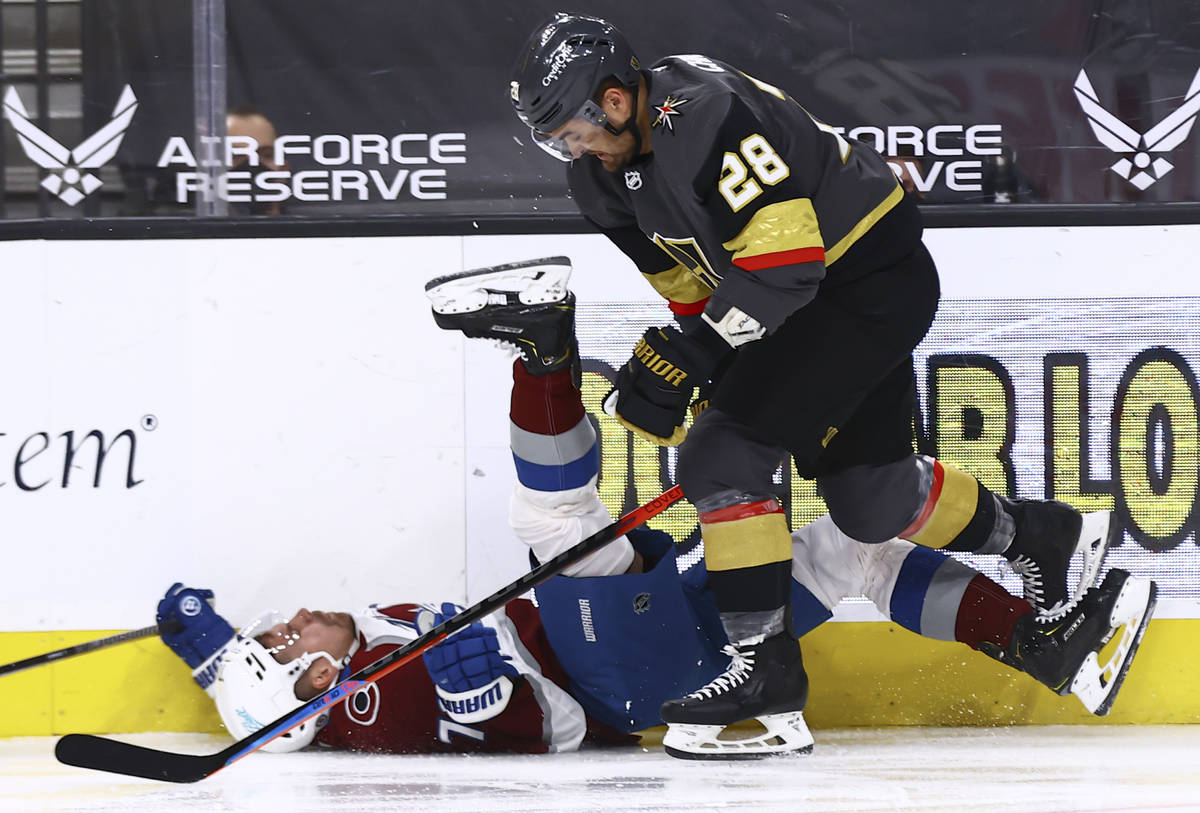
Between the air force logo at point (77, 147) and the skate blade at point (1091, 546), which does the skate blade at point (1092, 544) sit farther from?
the air force logo at point (77, 147)

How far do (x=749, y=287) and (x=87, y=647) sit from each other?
1665 millimetres

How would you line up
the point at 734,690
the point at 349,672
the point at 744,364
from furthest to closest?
the point at 349,672 < the point at 744,364 < the point at 734,690

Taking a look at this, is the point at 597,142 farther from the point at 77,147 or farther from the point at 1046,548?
the point at 77,147

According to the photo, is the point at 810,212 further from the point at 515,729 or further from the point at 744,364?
the point at 515,729

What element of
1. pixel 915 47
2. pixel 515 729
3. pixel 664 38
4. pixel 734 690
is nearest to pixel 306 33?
pixel 664 38

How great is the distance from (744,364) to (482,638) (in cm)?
72

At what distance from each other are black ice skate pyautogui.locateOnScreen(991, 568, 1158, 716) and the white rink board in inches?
28.5

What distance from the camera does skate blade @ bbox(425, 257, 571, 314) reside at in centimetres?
220

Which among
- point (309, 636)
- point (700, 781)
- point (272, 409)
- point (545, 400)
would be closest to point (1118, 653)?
point (700, 781)

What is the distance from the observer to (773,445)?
6.72ft

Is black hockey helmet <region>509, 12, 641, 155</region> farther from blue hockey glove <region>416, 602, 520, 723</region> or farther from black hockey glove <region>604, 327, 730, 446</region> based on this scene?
blue hockey glove <region>416, 602, 520, 723</region>

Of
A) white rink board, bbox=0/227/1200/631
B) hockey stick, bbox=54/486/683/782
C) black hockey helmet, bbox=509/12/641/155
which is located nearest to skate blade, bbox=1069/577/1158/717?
white rink board, bbox=0/227/1200/631

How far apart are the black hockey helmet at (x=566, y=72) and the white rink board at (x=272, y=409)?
0.79 meters

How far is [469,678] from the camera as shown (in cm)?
226
